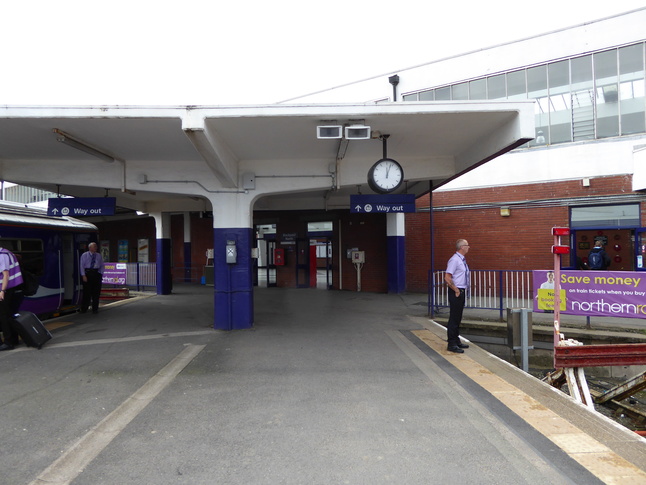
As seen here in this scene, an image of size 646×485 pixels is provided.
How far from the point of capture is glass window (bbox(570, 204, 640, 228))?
10.9 metres

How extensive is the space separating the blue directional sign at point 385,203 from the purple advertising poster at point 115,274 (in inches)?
481

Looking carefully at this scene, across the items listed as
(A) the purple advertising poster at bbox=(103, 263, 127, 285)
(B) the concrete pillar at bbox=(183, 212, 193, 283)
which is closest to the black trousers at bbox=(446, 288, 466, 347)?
(A) the purple advertising poster at bbox=(103, 263, 127, 285)

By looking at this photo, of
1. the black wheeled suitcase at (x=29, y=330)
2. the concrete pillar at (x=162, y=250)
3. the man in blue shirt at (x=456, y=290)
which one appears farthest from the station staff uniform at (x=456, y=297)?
the concrete pillar at (x=162, y=250)

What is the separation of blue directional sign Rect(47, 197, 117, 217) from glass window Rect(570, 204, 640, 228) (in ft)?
41.1

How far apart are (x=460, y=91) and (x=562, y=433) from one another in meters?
12.6

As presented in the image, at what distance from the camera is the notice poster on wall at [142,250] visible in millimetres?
20344

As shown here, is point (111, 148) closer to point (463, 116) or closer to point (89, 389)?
point (89, 389)

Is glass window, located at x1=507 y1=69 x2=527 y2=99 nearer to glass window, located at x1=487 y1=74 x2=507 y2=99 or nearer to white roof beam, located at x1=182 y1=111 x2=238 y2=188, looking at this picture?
glass window, located at x1=487 y1=74 x2=507 y2=99

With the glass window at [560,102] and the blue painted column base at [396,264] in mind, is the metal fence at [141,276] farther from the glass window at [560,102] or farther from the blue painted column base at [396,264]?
the glass window at [560,102]

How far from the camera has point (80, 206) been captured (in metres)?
8.71

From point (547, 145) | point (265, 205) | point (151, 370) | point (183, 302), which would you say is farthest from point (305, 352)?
point (547, 145)

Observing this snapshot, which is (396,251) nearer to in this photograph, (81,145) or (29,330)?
(81,145)

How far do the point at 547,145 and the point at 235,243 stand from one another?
32.9ft

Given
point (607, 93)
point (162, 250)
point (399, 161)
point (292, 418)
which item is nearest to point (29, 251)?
point (162, 250)
